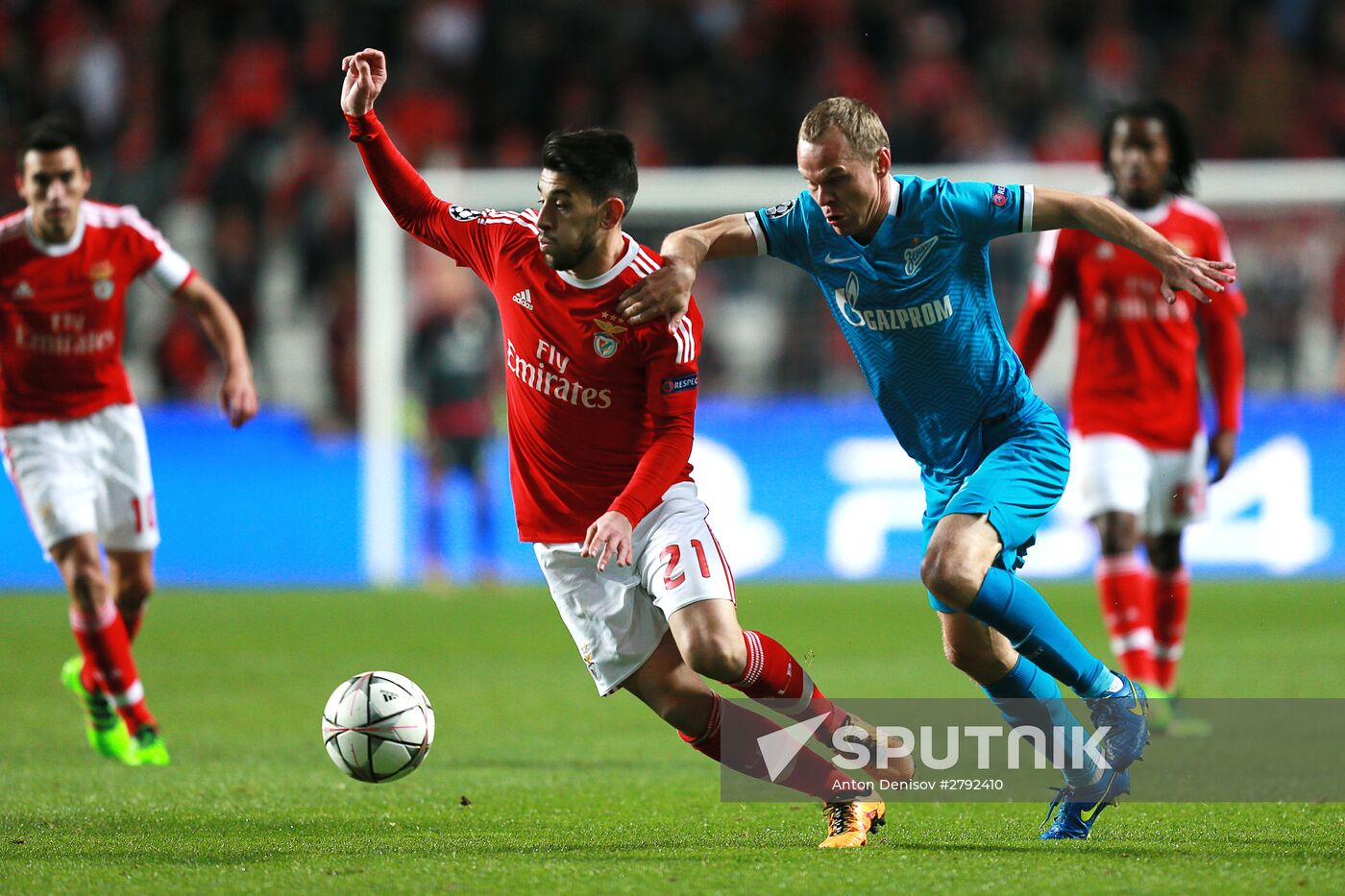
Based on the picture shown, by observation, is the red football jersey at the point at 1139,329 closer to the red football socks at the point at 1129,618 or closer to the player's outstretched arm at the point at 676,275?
the red football socks at the point at 1129,618

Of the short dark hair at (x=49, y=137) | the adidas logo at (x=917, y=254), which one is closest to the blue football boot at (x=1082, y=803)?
the adidas logo at (x=917, y=254)

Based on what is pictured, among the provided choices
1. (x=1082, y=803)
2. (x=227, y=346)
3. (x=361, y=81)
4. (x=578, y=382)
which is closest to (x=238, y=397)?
(x=227, y=346)

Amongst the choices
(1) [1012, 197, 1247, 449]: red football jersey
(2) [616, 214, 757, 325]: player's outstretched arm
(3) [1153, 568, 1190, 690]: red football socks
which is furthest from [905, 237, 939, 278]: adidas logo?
(3) [1153, 568, 1190, 690]: red football socks

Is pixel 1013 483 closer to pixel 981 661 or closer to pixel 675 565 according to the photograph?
pixel 981 661

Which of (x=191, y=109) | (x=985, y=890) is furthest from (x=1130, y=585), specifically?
(x=191, y=109)

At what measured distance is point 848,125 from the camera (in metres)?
4.83

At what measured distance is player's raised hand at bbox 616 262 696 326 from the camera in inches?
190

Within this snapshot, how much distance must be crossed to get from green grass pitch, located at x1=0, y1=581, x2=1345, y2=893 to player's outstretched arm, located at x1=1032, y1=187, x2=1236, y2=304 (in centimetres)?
148

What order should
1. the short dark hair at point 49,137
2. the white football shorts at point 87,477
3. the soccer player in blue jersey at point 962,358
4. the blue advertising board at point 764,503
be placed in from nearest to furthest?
1. the soccer player in blue jersey at point 962,358
2. the short dark hair at point 49,137
3. the white football shorts at point 87,477
4. the blue advertising board at point 764,503

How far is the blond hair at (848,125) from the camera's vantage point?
15.8 feet

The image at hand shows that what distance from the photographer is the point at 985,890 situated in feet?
13.8

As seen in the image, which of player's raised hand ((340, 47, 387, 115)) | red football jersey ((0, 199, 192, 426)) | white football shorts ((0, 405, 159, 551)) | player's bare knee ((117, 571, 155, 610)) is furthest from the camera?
player's bare knee ((117, 571, 155, 610))

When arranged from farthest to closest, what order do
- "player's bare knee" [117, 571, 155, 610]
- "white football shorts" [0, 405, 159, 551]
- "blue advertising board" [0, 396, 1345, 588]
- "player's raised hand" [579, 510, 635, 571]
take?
"blue advertising board" [0, 396, 1345, 588] → "player's bare knee" [117, 571, 155, 610] → "white football shorts" [0, 405, 159, 551] → "player's raised hand" [579, 510, 635, 571]

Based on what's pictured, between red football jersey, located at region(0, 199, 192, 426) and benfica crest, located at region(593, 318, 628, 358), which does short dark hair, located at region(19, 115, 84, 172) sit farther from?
benfica crest, located at region(593, 318, 628, 358)
